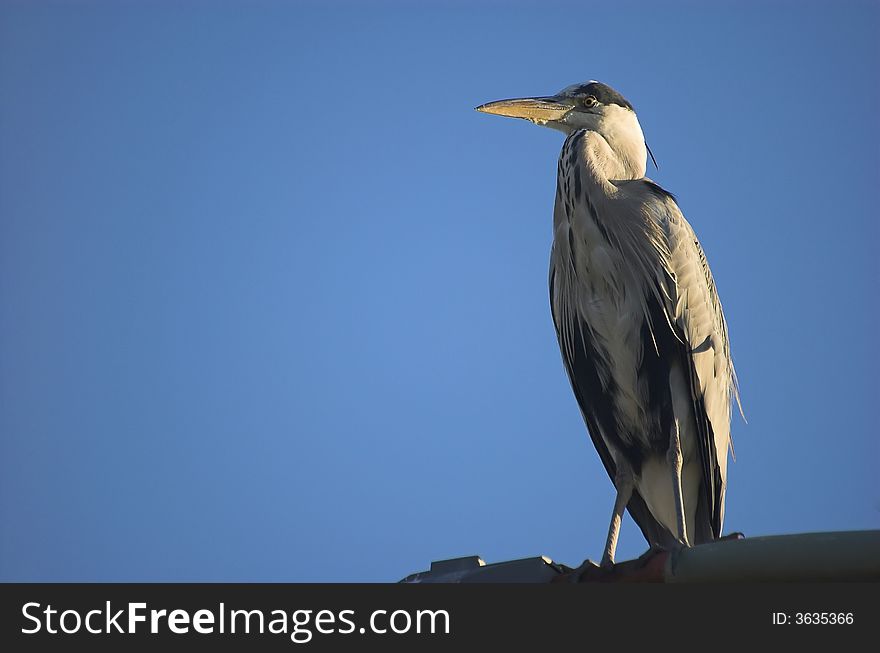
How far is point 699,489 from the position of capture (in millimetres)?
4535

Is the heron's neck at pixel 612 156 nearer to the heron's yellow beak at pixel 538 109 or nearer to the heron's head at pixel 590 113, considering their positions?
the heron's head at pixel 590 113

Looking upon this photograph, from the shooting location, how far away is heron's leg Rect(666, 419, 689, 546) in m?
4.14

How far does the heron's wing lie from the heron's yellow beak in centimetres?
88

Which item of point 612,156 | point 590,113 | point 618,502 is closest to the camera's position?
point 618,502

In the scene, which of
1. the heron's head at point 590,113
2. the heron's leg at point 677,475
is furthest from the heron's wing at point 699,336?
the heron's head at point 590,113

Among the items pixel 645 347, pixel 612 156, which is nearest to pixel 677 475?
pixel 645 347

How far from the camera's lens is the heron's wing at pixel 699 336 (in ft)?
14.5

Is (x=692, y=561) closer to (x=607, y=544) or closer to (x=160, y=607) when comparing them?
(x=160, y=607)

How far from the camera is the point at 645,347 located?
451 centimetres

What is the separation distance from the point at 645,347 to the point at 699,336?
0.26 metres

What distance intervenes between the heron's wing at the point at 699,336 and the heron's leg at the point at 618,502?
348 mm

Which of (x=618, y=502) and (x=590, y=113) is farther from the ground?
(x=590, y=113)

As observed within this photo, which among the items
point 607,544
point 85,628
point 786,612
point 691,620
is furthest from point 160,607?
point 607,544

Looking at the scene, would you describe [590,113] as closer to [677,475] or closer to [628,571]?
[677,475]
